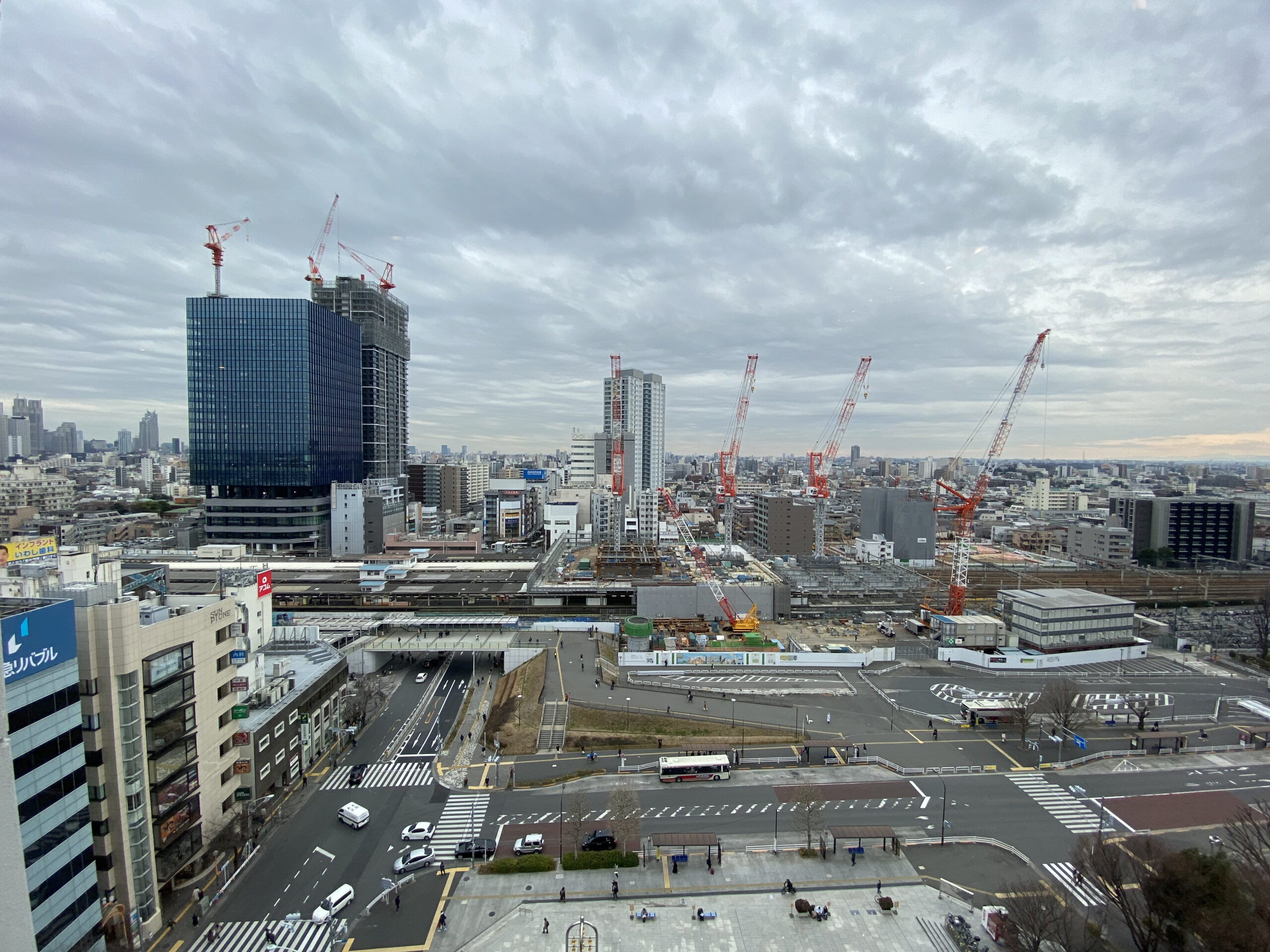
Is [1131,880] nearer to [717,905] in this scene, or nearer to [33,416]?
[717,905]

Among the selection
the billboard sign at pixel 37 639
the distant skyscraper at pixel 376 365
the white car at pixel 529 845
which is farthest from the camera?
the distant skyscraper at pixel 376 365

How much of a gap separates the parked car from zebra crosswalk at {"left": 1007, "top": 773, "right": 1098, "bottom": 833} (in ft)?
57.1

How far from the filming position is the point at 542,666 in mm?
30297

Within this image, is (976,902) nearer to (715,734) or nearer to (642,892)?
(642,892)

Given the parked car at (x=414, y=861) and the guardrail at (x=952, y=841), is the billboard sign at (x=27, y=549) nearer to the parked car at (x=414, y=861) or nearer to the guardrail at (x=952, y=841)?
the parked car at (x=414, y=861)

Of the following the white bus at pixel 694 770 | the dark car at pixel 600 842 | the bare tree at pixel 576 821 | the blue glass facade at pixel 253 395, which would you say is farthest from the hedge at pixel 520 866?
the blue glass facade at pixel 253 395

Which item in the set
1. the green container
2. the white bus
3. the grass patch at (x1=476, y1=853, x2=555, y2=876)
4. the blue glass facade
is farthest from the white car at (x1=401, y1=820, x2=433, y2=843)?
the blue glass facade

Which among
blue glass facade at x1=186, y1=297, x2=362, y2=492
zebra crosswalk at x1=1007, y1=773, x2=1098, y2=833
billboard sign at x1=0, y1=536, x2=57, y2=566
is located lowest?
zebra crosswalk at x1=1007, y1=773, x2=1098, y2=833

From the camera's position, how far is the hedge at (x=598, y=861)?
15828 millimetres

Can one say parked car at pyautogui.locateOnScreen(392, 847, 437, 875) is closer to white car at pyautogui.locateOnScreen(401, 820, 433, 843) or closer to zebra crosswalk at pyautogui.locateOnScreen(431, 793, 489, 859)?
zebra crosswalk at pyautogui.locateOnScreen(431, 793, 489, 859)

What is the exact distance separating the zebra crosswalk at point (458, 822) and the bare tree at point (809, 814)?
8.75 meters

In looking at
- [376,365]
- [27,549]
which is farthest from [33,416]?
[27,549]

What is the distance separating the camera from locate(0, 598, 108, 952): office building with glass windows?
1078 centimetres

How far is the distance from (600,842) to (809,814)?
217 inches
